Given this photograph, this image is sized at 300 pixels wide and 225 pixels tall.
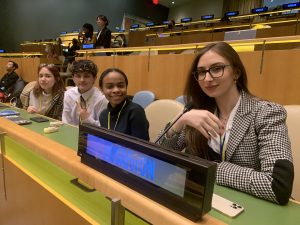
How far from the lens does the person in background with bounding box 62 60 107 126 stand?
190 cm

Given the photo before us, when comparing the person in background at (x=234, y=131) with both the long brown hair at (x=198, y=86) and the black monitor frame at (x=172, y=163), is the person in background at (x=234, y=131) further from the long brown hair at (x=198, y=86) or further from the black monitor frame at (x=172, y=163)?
the black monitor frame at (x=172, y=163)

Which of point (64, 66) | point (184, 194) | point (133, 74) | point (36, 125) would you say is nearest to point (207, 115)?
point (184, 194)

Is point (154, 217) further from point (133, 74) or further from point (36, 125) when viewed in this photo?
point (133, 74)

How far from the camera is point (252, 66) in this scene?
251 cm

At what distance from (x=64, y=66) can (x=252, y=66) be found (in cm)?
488

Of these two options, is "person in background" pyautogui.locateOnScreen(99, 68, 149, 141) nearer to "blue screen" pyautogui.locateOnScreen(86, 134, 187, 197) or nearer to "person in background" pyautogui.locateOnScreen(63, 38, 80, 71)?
"blue screen" pyautogui.locateOnScreen(86, 134, 187, 197)

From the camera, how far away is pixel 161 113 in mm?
1681

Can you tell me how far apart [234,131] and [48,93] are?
70.5 inches

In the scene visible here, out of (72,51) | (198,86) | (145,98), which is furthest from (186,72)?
(72,51)

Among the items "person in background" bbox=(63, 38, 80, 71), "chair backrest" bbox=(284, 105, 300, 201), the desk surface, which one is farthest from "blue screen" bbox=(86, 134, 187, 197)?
"person in background" bbox=(63, 38, 80, 71)

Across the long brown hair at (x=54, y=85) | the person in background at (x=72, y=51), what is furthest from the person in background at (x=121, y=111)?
the person in background at (x=72, y=51)

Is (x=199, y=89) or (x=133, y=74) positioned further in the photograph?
(x=133, y=74)

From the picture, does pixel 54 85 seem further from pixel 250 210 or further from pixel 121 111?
pixel 250 210

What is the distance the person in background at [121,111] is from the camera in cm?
148
